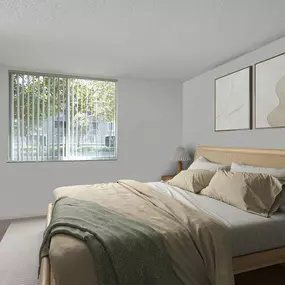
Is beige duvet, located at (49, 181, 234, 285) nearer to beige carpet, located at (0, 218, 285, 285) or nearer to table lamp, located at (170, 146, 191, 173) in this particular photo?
beige carpet, located at (0, 218, 285, 285)

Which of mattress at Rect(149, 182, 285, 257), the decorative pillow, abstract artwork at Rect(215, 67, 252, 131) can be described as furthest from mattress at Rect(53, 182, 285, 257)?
abstract artwork at Rect(215, 67, 252, 131)

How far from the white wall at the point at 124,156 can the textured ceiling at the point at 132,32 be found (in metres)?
0.84

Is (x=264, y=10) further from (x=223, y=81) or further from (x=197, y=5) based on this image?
(x=223, y=81)

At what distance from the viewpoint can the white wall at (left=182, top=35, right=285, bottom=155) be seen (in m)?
2.83

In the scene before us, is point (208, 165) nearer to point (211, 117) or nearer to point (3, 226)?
point (211, 117)

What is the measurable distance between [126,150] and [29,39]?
2365 mm

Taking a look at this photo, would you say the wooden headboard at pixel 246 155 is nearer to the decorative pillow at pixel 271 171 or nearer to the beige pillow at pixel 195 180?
the decorative pillow at pixel 271 171

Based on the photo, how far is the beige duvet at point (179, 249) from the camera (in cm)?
137

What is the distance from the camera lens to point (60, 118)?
13.5ft

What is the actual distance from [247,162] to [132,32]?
2065 mm

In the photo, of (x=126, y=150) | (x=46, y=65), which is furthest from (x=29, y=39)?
(x=126, y=150)

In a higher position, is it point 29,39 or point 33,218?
point 29,39

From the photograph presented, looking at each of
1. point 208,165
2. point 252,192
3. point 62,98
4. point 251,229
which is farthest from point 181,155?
point 251,229

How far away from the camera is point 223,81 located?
359cm
